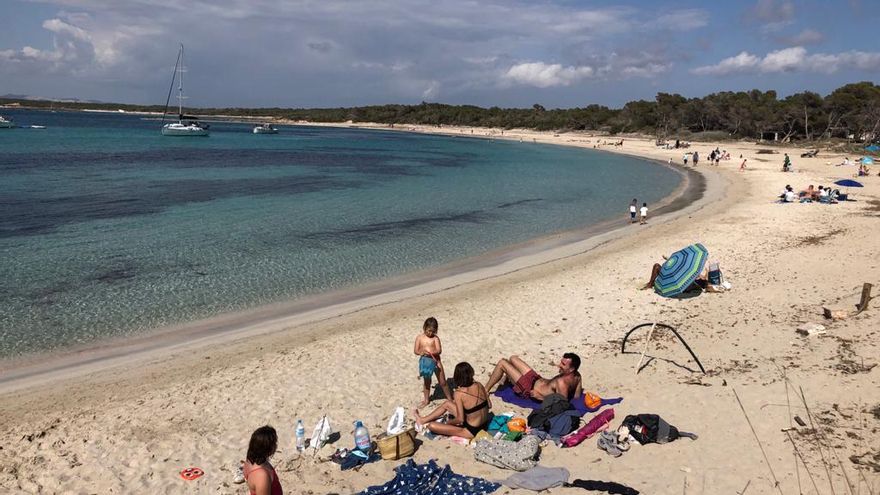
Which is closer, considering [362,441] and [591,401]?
[362,441]

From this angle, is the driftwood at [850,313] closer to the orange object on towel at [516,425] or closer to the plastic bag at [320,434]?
the orange object on towel at [516,425]

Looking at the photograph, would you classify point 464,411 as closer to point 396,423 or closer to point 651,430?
point 396,423

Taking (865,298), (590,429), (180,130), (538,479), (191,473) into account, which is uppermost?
(180,130)

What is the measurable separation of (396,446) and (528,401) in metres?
2.49

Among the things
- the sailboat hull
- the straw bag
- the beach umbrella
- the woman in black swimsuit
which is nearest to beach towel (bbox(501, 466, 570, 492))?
the woman in black swimsuit

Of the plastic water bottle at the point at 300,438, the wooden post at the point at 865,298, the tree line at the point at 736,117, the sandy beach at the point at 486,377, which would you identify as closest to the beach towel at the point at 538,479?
the sandy beach at the point at 486,377

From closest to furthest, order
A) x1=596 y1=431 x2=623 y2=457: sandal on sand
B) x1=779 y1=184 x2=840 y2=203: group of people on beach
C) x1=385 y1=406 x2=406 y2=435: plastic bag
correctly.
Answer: x1=596 y1=431 x2=623 y2=457: sandal on sand
x1=385 y1=406 x2=406 y2=435: plastic bag
x1=779 y1=184 x2=840 y2=203: group of people on beach

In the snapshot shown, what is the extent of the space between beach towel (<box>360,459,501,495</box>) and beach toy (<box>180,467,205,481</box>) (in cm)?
217

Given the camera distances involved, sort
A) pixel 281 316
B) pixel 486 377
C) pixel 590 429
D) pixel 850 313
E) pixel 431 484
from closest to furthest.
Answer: pixel 431 484 → pixel 590 429 → pixel 486 377 → pixel 850 313 → pixel 281 316

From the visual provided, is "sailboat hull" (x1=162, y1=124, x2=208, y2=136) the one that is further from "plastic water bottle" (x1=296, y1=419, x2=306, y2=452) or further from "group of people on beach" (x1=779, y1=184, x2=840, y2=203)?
"plastic water bottle" (x1=296, y1=419, x2=306, y2=452)

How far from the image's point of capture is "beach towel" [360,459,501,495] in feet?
21.9

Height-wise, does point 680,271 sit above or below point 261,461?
above

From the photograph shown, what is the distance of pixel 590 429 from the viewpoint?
791 centimetres

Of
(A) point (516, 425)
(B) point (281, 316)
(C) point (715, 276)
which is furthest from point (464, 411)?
(C) point (715, 276)
